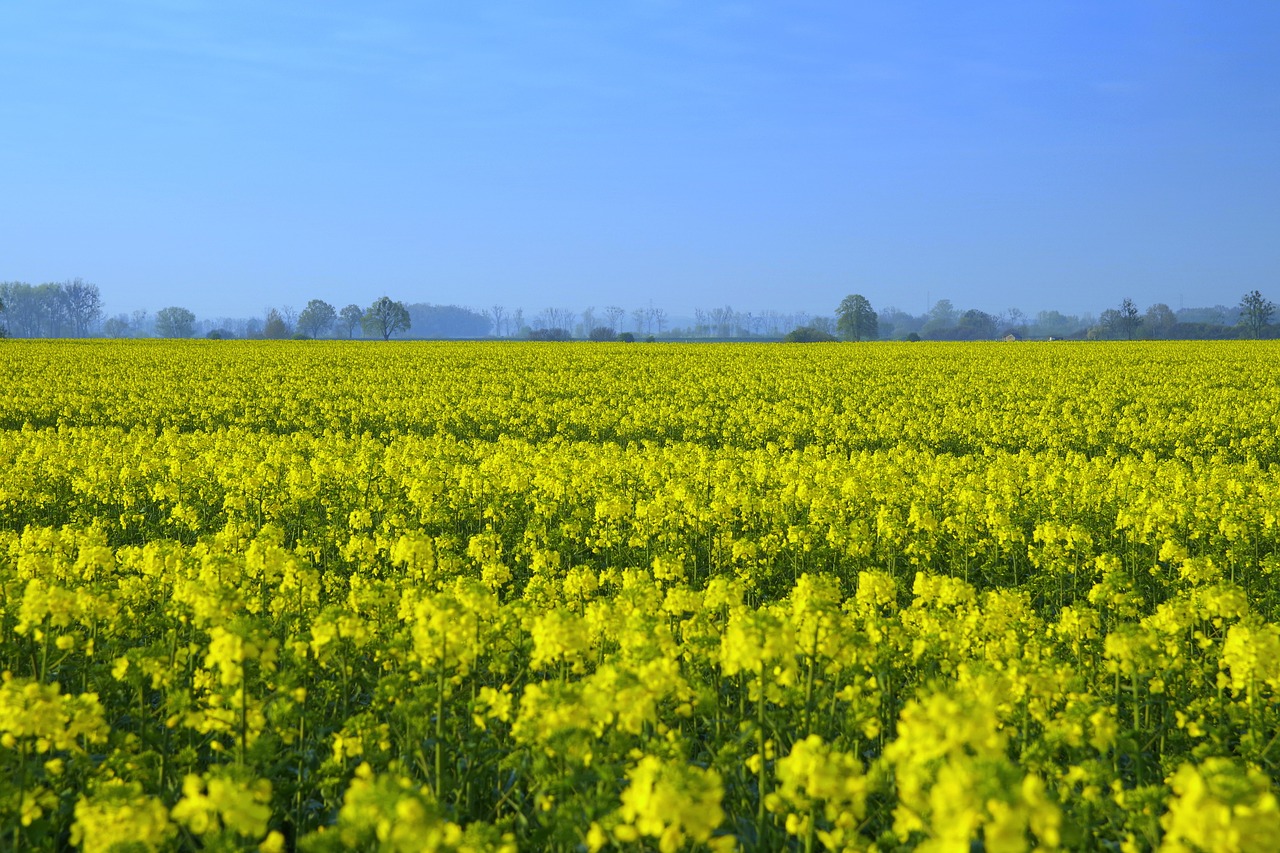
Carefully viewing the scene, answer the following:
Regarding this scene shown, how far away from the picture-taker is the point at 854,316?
13688 centimetres

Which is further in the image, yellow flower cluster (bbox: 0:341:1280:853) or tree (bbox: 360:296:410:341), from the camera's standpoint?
tree (bbox: 360:296:410:341)

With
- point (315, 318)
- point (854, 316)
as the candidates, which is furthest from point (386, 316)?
point (854, 316)

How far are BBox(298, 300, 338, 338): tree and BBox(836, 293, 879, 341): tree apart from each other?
105 metres

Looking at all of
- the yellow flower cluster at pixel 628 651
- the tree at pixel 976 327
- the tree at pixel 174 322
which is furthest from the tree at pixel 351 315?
the yellow flower cluster at pixel 628 651

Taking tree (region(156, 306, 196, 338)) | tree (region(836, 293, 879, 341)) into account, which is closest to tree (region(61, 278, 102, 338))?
tree (region(156, 306, 196, 338))

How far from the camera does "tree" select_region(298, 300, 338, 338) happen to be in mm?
176500

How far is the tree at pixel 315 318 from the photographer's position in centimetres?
17650

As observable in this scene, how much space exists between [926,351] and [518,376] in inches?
1172

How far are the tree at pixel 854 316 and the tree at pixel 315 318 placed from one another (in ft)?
345

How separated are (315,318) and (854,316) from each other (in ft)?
357

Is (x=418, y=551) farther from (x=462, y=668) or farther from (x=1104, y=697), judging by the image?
(x=1104, y=697)

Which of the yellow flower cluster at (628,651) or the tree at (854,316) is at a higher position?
the tree at (854,316)

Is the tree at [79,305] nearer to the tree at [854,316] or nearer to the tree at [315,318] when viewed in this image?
the tree at [315,318]

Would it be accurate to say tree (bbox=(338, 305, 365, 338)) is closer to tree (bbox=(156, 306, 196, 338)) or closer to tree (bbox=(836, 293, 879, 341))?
tree (bbox=(156, 306, 196, 338))
